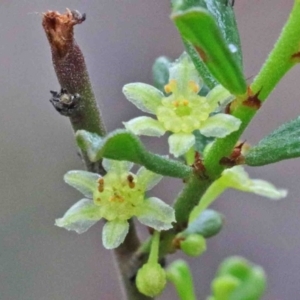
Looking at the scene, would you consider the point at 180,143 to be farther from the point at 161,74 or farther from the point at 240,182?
the point at 161,74

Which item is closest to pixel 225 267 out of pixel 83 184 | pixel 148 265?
pixel 148 265

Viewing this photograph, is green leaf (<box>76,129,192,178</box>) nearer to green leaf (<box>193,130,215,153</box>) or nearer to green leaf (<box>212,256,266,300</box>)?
green leaf (<box>193,130,215,153</box>)

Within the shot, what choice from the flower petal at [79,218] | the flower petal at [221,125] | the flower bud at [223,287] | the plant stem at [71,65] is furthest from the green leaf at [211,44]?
the flower bud at [223,287]

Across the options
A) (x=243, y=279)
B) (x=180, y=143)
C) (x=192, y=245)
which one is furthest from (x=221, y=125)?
(x=243, y=279)

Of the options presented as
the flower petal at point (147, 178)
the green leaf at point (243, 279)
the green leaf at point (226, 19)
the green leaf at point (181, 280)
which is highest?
the green leaf at point (226, 19)

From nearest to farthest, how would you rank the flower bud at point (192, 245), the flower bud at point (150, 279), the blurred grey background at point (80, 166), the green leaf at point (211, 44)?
the green leaf at point (211, 44) → the flower bud at point (150, 279) → the flower bud at point (192, 245) → the blurred grey background at point (80, 166)

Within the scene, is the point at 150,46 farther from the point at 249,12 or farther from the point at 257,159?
the point at 257,159

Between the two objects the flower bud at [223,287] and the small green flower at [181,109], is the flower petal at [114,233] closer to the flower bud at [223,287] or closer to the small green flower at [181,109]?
the small green flower at [181,109]

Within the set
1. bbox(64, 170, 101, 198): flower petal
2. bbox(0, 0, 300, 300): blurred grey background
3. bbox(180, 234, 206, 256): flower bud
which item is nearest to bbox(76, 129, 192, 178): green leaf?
bbox(64, 170, 101, 198): flower petal

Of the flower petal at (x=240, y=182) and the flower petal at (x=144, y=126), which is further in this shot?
the flower petal at (x=240, y=182)

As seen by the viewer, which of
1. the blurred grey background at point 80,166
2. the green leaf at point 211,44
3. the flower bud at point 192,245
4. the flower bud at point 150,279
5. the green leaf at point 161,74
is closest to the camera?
the green leaf at point 211,44
